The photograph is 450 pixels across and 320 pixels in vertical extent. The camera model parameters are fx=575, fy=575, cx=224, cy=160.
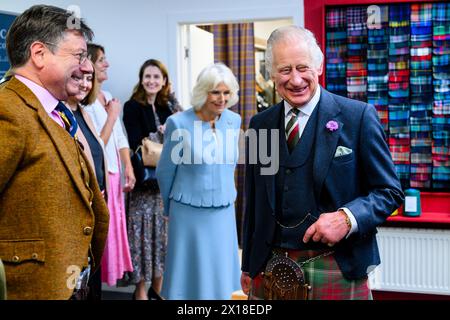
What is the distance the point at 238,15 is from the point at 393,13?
3.43 ft

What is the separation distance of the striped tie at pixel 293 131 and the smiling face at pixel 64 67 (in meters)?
0.70

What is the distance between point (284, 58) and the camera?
1.84 metres

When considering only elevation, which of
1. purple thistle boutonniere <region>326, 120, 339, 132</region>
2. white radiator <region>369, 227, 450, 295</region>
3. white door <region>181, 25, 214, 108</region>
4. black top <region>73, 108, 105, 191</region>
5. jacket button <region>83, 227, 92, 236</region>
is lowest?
white radiator <region>369, 227, 450, 295</region>

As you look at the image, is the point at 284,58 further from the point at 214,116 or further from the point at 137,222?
the point at 137,222

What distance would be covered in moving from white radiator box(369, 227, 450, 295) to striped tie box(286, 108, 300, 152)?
215 centimetres

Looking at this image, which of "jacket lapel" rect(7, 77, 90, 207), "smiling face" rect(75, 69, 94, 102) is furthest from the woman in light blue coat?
"jacket lapel" rect(7, 77, 90, 207)

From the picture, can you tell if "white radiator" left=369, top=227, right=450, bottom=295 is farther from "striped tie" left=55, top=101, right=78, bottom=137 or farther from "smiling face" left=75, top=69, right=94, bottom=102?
"striped tie" left=55, top=101, right=78, bottom=137

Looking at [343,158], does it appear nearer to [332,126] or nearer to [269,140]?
[332,126]

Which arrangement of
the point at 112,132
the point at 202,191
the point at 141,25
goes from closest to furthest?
the point at 202,191 → the point at 112,132 → the point at 141,25

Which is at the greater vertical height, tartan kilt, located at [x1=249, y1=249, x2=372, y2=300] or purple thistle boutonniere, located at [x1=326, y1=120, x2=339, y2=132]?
purple thistle boutonniere, located at [x1=326, y1=120, x2=339, y2=132]

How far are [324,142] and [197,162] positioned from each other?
1.50 metres

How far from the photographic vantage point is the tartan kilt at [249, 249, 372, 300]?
71.0 inches

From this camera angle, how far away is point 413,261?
3.81 m

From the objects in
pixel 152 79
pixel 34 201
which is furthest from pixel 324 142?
pixel 152 79
